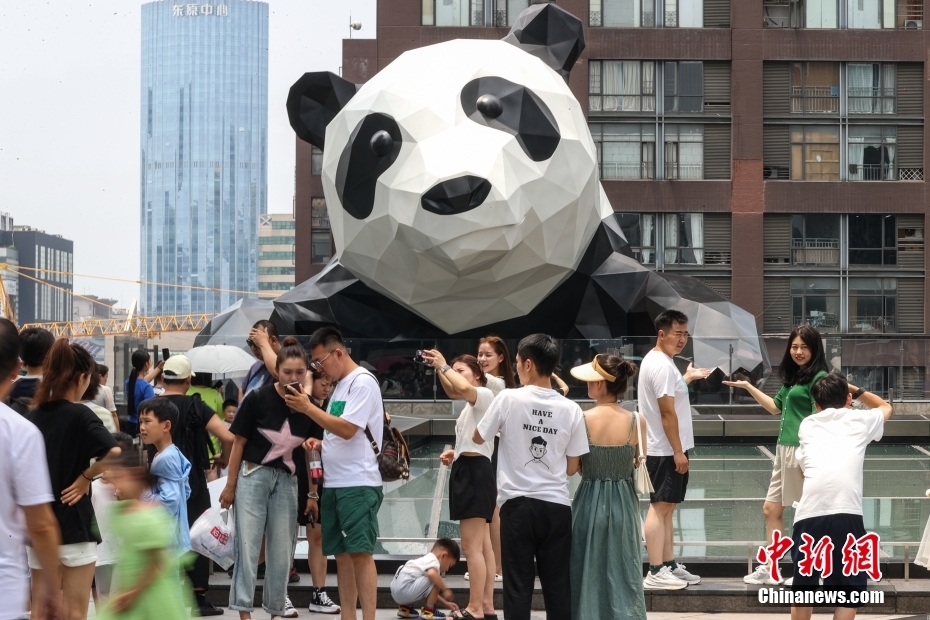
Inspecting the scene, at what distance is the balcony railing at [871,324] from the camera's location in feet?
111

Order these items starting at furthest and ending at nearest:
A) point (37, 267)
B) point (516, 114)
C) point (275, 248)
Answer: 1. point (37, 267)
2. point (275, 248)
3. point (516, 114)

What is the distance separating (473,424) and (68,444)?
2255 millimetres

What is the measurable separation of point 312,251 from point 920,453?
1023 inches

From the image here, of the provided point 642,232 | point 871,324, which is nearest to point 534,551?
point 642,232

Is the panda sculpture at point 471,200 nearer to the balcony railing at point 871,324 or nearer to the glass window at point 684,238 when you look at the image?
the glass window at point 684,238

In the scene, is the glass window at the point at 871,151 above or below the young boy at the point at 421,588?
above

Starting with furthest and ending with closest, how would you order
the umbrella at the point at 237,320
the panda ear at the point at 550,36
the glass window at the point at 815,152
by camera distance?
the glass window at the point at 815,152 < the umbrella at the point at 237,320 < the panda ear at the point at 550,36

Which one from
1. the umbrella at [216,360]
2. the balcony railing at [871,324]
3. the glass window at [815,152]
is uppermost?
the glass window at [815,152]

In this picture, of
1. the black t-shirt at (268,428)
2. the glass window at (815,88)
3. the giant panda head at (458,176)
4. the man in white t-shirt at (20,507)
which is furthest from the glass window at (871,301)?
the man in white t-shirt at (20,507)

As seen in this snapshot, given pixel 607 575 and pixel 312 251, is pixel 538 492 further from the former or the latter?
pixel 312 251

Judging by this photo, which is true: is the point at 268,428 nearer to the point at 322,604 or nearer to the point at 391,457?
the point at 391,457

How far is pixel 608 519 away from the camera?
5.73 meters

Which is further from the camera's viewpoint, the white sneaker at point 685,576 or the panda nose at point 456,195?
the panda nose at point 456,195

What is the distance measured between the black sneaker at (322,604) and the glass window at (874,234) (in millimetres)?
29344
